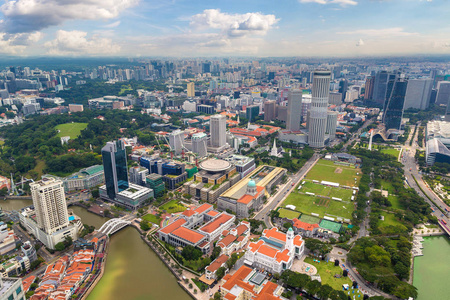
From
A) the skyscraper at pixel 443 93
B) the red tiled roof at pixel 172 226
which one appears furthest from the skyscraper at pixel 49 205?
the skyscraper at pixel 443 93

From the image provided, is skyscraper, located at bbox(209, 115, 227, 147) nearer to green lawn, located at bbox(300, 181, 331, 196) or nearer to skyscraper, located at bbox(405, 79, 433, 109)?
green lawn, located at bbox(300, 181, 331, 196)

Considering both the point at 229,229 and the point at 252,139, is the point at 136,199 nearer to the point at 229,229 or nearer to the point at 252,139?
the point at 229,229

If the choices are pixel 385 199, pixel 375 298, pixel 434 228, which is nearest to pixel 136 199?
pixel 375 298

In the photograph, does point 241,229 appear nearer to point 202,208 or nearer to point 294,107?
point 202,208

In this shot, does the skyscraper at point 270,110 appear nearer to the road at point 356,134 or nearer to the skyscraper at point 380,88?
the road at point 356,134

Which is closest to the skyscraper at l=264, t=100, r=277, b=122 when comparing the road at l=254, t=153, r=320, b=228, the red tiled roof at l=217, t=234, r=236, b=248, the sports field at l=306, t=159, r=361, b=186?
the road at l=254, t=153, r=320, b=228

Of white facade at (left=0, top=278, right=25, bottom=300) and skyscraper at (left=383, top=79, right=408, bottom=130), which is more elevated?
skyscraper at (left=383, top=79, right=408, bottom=130)

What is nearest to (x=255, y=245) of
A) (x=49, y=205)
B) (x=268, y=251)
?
(x=268, y=251)
